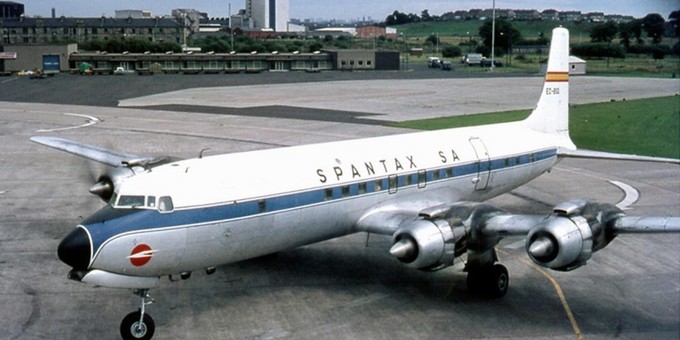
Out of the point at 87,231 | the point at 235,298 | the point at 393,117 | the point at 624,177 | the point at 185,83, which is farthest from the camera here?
the point at 185,83

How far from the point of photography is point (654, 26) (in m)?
9.88

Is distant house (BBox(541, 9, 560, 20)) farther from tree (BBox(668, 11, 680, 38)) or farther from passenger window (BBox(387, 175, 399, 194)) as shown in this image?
tree (BBox(668, 11, 680, 38))

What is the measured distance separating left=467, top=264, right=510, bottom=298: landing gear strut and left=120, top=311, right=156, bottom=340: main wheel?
7.86m

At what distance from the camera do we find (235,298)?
19328 mm

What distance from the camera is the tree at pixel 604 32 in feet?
48.4

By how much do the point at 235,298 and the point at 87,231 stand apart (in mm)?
4692

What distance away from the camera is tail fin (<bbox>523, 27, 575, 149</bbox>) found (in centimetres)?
2811

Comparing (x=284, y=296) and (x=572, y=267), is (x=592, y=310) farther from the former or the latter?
(x=284, y=296)

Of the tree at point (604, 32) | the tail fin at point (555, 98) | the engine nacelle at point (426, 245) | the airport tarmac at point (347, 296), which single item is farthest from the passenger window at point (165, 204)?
the tail fin at point (555, 98)

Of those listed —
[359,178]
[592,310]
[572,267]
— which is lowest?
[592,310]

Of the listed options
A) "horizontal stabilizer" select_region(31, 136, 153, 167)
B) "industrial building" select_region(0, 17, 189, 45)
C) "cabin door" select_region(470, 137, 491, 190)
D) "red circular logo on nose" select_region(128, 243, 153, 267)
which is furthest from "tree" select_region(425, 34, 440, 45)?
"red circular logo on nose" select_region(128, 243, 153, 267)

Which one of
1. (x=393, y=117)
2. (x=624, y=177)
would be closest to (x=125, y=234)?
(x=624, y=177)

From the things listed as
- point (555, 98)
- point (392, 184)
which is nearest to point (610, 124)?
point (555, 98)

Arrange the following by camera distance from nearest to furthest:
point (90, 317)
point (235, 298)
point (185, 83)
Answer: point (90, 317) → point (235, 298) → point (185, 83)
